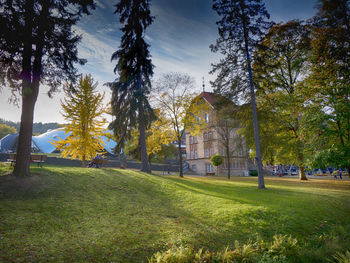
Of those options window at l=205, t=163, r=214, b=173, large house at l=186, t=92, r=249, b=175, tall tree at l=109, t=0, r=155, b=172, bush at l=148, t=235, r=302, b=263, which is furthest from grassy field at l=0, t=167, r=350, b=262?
window at l=205, t=163, r=214, b=173

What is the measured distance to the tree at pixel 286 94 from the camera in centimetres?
2005

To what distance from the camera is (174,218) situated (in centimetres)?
833

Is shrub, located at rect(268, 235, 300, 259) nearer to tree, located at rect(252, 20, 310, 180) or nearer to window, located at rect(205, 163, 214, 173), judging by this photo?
tree, located at rect(252, 20, 310, 180)

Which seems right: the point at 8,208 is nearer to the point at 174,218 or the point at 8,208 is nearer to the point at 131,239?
the point at 131,239

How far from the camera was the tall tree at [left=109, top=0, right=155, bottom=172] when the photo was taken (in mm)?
18453

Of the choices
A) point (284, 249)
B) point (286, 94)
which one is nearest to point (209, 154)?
point (286, 94)

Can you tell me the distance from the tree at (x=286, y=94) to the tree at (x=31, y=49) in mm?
15368

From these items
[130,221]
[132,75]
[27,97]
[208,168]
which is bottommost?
[208,168]

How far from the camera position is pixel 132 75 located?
1966cm

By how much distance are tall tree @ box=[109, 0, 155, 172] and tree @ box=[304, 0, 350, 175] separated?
1352 centimetres

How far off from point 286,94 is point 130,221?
20446 mm

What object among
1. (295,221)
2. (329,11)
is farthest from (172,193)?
(329,11)

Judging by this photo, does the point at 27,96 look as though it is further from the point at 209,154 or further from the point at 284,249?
the point at 209,154

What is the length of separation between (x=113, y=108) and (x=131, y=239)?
15963 millimetres
